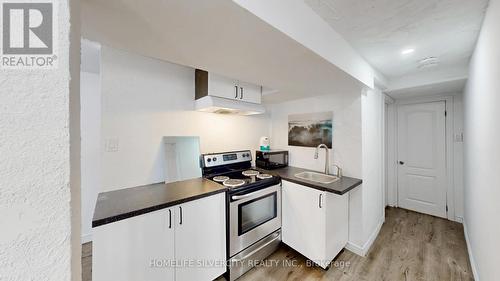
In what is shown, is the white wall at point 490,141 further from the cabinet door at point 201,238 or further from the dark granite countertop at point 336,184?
the cabinet door at point 201,238

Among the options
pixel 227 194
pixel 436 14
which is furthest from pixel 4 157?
pixel 436 14

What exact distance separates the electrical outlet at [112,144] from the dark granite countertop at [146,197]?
0.38m

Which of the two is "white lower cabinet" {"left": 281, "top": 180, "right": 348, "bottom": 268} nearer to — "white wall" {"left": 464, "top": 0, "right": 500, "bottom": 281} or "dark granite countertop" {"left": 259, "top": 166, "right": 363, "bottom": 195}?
"dark granite countertop" {"left": 259, "top": 166, "right": 363, "bottom": 195}

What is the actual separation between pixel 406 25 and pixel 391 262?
7.44 ft

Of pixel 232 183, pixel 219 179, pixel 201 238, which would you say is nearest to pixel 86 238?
pixel 201 238

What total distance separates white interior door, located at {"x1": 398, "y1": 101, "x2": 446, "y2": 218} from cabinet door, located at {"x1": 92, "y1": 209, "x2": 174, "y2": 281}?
3916 millimetres

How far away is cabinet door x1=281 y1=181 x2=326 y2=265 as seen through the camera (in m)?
1.79

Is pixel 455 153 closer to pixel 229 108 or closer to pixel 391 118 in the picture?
pixel 391 118

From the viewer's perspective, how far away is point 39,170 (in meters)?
0.47

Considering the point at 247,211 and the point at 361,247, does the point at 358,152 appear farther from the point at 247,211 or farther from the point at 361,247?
the point at 247,211

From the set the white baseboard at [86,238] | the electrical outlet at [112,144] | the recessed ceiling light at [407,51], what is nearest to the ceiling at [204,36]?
the recessed ceiling light at [407,51]

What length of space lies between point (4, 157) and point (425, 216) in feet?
14.9

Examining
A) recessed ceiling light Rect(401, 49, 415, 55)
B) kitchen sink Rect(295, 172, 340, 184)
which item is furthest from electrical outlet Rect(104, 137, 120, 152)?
recessed ceiling light Rect(401, 49, 415, 55)

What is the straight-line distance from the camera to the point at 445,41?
1562mm
